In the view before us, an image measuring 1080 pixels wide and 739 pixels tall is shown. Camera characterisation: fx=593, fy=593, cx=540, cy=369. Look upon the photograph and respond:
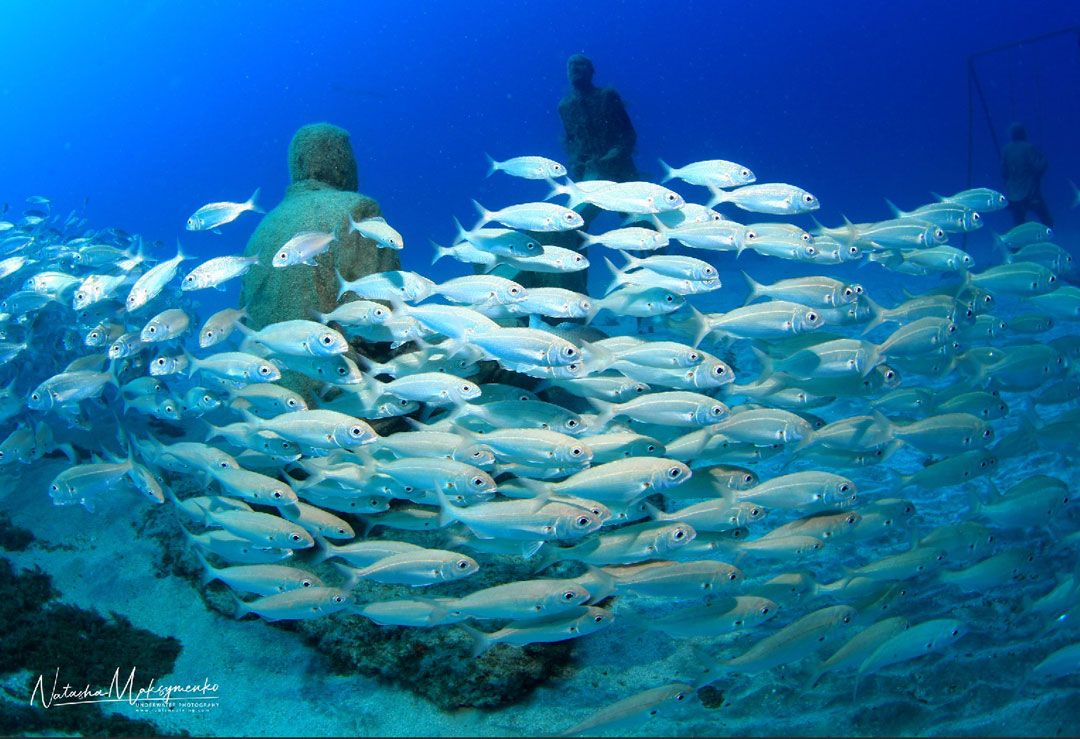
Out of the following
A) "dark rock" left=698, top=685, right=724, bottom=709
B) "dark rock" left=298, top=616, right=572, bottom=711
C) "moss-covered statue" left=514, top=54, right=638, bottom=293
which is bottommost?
"dark rock" left=698, top=685, right=724, bottom=709

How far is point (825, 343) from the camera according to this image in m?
4.38

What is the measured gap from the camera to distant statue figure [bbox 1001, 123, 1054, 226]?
52.5ft

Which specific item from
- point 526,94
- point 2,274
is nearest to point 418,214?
point 526,94

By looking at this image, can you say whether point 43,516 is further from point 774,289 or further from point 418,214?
point 418,214

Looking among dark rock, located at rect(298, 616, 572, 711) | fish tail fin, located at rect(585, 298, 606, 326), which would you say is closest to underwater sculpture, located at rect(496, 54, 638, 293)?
fish tail fin, located at rect(585, 298, 606, 326)

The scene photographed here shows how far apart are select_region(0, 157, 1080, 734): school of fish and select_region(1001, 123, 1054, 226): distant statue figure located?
544 inches

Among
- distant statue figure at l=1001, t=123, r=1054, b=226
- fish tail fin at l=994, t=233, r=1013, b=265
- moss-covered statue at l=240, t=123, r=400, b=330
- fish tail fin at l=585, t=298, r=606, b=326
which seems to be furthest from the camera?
distant statue figure at l=1001, t=123, r=1054, b=226

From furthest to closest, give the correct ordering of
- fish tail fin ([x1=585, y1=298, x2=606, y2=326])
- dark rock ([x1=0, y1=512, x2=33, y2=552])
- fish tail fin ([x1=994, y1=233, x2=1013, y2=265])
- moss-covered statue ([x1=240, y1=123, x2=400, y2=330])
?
1. fish tail fin ([x1=994, y1=233, x2=1013, y2=265])
2. moss-covered statue ([x1=240, y1=123, x2=400, y2=330])
3. dark rock ([x1=0, y1=512, x2=33, y2=552])
4. fish tail fin ([x1=585, y1=298, x2=606, y2=326])

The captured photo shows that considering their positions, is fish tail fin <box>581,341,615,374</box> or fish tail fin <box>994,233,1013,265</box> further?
fish tail fin <box>994,233,1013,265</box>

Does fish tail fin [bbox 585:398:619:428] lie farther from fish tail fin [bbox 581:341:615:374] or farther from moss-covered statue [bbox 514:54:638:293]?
moss-covered statue [bbox 514:54:638:293]

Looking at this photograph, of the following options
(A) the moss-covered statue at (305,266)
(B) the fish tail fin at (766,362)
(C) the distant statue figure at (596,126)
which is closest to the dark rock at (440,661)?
(B) the fish tail fin at (766,362)

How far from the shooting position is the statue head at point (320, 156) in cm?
720

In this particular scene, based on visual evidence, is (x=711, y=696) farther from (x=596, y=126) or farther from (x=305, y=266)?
(x=596, y=126)

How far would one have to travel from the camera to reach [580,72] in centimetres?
1261
